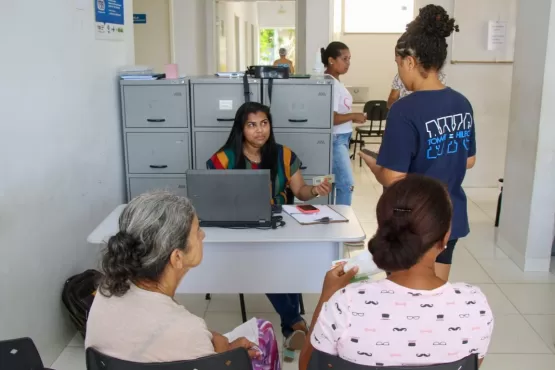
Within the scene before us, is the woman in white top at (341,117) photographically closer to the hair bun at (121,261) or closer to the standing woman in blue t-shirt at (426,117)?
the standing woman in blue t-shirt at (426,117)

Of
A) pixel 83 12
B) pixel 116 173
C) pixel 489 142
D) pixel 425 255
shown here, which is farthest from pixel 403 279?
pixel 489 142

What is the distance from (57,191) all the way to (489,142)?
484 centimetres

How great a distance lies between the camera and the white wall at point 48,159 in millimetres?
2396

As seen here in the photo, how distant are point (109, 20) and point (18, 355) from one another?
2.65 m

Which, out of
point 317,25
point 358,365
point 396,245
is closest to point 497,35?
point 317,25

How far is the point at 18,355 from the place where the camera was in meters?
1.40

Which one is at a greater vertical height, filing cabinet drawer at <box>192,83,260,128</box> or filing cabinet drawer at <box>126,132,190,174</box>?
filing cabinet drawer at <box>192,83,260,128</box>

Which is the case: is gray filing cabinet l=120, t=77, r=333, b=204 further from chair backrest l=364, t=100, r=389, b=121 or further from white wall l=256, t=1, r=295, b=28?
white wall l=256, t=1, r=295, b=28

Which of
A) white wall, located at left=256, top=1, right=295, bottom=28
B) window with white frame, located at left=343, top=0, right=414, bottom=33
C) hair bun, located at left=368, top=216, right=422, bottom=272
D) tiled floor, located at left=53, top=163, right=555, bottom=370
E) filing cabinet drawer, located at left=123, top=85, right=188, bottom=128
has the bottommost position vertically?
tiled floor, located at left=53, top=163, right=555, bottom=370

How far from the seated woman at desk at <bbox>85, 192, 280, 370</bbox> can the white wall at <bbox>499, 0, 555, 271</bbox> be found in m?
3.07

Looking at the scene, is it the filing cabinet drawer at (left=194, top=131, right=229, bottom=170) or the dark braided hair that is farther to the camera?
the filing cabinet drawer at (left=194, top=131, right=229, bottom=170)

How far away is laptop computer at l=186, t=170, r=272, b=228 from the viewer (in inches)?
94.0

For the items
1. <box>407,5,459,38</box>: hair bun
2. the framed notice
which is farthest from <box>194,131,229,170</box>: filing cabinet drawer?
<box>407,5,459,38</box>: hair bun

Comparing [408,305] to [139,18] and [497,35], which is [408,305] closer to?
[497,35]
